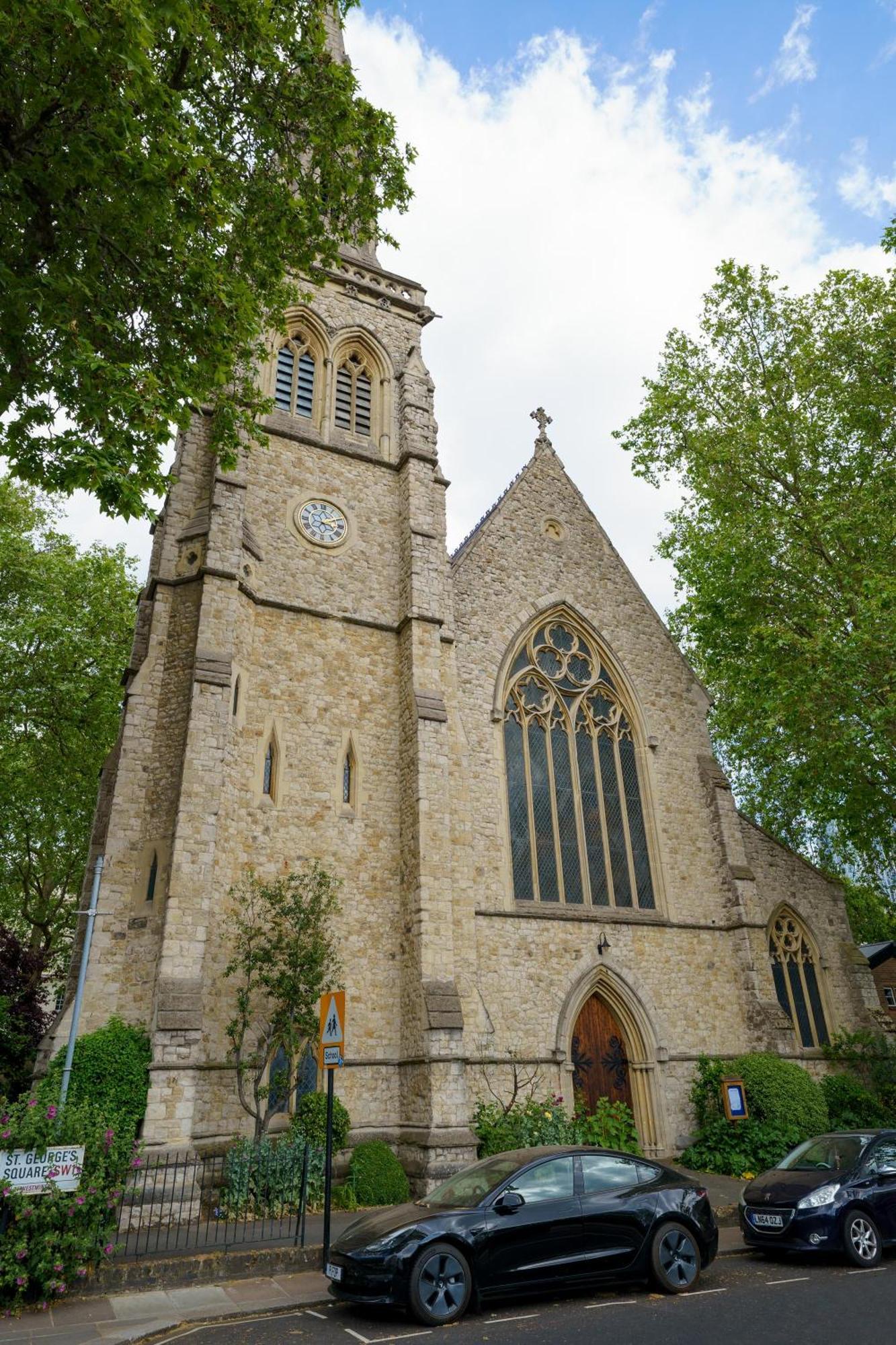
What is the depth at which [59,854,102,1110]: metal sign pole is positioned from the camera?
9.77 meters

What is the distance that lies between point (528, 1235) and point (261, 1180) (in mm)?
4902

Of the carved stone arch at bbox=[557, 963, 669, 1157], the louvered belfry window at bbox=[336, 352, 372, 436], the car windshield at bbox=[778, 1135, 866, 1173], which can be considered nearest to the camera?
the car windshield at bbox=[778, 1135, 866, 1173]

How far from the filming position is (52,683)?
779 inches

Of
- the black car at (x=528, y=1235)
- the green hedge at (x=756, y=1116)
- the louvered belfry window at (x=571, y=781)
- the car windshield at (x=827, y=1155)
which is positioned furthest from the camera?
the louvered belfry window at (x=571, y=781)

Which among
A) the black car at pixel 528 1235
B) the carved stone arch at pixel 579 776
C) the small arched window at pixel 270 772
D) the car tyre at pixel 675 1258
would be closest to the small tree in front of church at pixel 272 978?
Answer: the small arched window at pixel 270 772

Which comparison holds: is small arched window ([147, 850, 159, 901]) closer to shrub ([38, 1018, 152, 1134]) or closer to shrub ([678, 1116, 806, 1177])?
shrub ([38, 1018, 152, 1134])

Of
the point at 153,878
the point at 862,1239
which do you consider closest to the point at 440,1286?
the point at 862,1239

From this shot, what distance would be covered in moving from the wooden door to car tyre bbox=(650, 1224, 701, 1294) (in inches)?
296

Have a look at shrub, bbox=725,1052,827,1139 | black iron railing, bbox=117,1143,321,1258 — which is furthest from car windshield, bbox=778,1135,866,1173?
Result: black iron railing, bbox=117,1143,321,1258

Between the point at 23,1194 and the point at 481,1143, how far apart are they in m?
7.38

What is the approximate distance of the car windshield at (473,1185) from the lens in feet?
22.5

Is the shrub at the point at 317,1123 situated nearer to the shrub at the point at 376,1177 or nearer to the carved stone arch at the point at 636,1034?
the shrub at the point at 376,1177

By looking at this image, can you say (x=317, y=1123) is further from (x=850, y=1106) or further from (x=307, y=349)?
(x=307, y=349)

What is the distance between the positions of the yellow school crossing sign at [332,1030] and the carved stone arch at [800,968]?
38.4 ft
